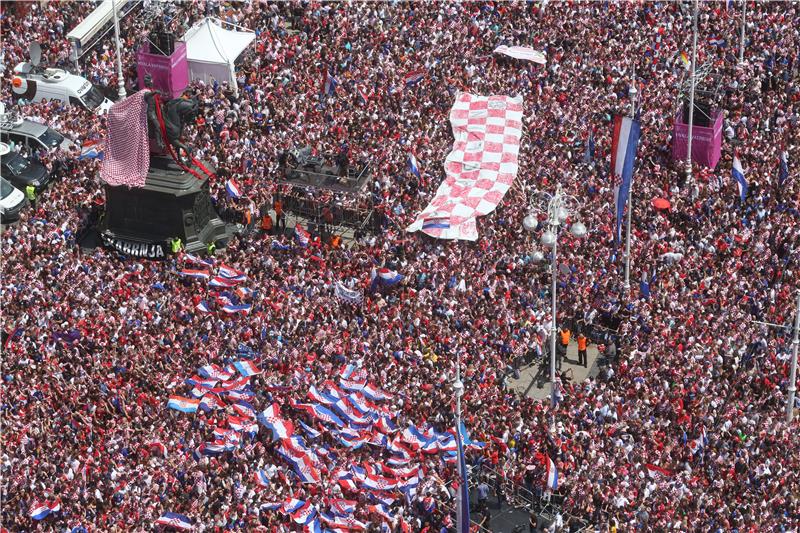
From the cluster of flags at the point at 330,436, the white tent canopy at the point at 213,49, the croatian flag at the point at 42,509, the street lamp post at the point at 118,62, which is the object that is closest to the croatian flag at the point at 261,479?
the cluster of flags at the point at 330,436

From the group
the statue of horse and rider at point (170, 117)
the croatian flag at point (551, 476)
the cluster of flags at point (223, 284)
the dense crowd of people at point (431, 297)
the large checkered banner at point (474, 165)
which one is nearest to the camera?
the croatian flag at point (551, 476)

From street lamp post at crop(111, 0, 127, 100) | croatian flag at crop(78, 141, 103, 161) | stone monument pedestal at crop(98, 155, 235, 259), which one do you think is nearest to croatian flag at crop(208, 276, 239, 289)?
stone monument pedestal at crop(98, 155, 235, 259)

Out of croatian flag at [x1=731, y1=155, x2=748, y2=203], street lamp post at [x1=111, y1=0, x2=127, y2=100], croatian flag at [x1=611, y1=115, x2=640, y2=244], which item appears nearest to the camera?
croatian flag at [x1=611, y1=115, x2=640, y2=244]

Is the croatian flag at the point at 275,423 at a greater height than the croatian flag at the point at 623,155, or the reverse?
the croatian flag at the point at 623,155

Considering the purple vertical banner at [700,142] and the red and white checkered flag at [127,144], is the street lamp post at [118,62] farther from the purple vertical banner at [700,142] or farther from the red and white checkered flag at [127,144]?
the purple vertical banner at [700,142]

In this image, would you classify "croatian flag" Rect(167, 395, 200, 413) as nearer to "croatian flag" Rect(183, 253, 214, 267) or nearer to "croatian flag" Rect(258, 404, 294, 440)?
"croatian flag" Rect(258, 404, 294, 440)

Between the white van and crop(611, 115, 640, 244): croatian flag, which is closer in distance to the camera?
crop(611, 115, 640, 244): croatian flag

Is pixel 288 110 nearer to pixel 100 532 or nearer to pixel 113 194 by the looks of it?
pixel 113 194

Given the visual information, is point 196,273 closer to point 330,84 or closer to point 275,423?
point 275,423
